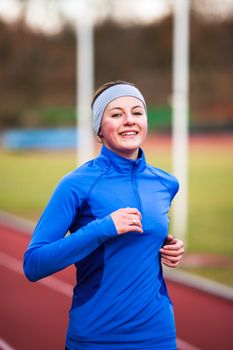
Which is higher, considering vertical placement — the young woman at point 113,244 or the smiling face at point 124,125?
the smiling face at point 124,125

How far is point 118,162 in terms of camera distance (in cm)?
248

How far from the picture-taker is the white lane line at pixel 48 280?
24.7 feet

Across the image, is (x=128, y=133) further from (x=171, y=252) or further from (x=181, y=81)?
(x=181, y=81)

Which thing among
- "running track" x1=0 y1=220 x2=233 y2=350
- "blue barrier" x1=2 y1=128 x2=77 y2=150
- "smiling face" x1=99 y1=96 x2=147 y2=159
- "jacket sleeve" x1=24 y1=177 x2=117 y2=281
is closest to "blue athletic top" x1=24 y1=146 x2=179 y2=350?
"jacket sleeve" x1=24 y1=177 x2=117 y2=281

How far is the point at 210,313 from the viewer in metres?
6.39

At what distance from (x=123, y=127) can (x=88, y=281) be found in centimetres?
57

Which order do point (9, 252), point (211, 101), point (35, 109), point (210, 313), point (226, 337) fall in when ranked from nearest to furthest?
1. point (226, 337)
2. point (210, 313)
3. point (9, 252)
4. point (211, 101)
5. point (35, 109)

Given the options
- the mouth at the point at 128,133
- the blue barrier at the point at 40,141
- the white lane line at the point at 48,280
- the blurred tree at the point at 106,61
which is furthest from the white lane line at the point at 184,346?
the blurred tree at the point at 106,61

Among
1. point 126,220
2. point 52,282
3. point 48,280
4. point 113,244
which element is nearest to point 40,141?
point 48,280

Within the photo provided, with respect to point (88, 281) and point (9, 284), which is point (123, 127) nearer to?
point (88, 281)

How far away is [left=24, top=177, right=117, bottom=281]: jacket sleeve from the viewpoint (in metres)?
2.27

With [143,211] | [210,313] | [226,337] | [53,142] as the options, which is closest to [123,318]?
[143,211]

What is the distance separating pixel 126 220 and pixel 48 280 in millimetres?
5979

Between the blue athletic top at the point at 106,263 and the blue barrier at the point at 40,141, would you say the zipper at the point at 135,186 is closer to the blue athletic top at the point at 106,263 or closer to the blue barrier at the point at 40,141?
the blue athletic top at the point at 106,263
